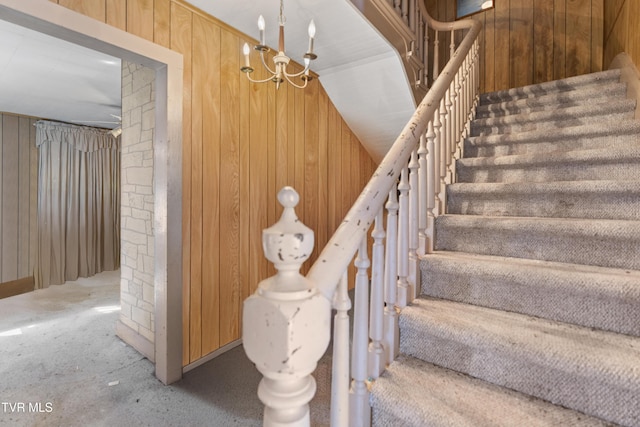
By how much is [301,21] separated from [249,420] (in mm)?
2390

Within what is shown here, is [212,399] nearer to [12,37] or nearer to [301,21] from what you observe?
[301,21]

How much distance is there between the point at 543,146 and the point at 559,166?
1.14 ft

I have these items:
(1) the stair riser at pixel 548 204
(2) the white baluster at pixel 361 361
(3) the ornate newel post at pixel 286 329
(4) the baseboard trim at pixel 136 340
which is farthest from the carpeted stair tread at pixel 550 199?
(4) the baseboard trim at pixel 136 340

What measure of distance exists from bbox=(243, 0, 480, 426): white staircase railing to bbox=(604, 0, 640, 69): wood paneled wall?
1079mm

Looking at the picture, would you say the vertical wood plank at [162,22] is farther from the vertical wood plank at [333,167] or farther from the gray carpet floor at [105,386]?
the gray carpet floor at [105,386]

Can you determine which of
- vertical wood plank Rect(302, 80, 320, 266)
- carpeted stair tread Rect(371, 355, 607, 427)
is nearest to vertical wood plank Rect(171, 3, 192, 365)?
vertical wood plank Rect(302, 80, 320, 266)

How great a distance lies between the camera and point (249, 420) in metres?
1.52

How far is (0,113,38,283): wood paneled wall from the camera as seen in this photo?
12.8 ft

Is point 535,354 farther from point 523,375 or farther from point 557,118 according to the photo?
point 557,118

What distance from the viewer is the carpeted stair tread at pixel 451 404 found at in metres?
0.77

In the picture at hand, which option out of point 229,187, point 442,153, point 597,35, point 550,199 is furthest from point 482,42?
point 229,187

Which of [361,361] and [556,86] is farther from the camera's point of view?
[556,86]

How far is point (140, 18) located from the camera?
1631 mm

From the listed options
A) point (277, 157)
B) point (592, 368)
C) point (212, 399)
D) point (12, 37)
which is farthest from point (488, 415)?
point (12, 37)
